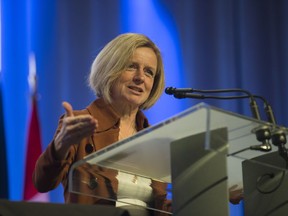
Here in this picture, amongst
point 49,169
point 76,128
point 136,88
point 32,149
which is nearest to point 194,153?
point 76,128

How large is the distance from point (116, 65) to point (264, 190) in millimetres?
777

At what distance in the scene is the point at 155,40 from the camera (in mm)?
3604

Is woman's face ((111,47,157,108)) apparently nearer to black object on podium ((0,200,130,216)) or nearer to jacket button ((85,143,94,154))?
jacket button ((85,143,94,154))

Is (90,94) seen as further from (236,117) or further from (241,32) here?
(236,117)

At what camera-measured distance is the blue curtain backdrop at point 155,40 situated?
3.12 meters

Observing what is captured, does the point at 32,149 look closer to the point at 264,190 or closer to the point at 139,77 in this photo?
the point at 139,77

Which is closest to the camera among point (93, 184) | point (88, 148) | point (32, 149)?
point (93, 184)

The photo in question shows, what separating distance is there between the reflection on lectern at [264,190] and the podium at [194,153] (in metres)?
0.08

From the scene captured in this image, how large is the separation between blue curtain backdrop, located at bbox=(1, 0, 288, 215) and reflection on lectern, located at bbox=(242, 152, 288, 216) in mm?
1644

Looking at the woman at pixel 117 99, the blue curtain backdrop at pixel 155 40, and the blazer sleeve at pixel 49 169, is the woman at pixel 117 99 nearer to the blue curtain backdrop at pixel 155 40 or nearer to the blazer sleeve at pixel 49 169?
the blazer sleeve at pixel 49 169

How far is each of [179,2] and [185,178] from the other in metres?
2.52

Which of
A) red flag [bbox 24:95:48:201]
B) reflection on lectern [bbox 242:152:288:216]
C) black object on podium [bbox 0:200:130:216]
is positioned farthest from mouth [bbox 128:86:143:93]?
red flag [bbox 24:95:48:201]

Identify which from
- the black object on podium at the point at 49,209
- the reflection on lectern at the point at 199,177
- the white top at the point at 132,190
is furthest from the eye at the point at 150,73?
the black object on podium at the point at 49,209

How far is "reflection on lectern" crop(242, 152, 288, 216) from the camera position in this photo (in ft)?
5.30
